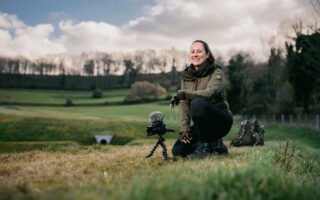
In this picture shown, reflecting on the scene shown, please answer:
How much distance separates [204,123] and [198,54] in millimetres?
1354

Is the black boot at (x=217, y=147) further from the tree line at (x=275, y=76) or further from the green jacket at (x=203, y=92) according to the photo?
the tree line at (x=275, y=76)

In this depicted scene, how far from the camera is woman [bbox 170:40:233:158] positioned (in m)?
4.20

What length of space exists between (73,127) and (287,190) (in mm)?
28447

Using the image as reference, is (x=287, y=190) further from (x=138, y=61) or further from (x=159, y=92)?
(x=138, y=61)

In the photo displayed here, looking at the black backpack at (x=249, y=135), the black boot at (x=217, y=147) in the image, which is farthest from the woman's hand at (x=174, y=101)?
the black backpack at (x=249, y=135)

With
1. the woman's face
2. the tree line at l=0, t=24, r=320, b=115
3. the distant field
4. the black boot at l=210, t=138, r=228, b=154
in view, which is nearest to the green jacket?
the woman's face

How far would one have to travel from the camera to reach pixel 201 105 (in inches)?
160

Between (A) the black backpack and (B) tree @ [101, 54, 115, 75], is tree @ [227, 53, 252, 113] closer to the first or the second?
(A) the black backpack

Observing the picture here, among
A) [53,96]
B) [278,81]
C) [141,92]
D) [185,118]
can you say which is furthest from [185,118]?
[53,96]

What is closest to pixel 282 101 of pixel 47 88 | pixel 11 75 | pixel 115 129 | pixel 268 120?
pixel 268 120

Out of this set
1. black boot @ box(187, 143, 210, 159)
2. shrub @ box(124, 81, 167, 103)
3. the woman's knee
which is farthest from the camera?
shrub @ box(124, 81, 167, 103)

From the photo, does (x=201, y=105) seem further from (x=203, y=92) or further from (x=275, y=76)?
(x=275, y=76)

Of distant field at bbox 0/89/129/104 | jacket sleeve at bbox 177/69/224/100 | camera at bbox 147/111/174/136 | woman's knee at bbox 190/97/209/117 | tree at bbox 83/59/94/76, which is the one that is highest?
tree at bbox 83/59/94/76

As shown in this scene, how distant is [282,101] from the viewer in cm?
3297
